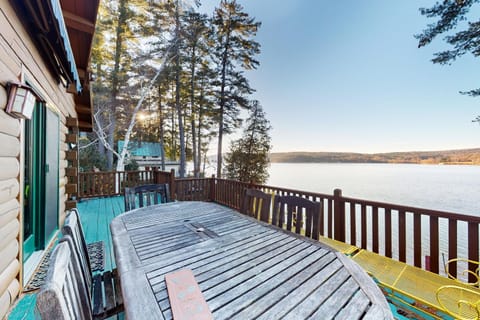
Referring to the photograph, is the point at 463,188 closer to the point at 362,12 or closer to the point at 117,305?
the point at 362,12

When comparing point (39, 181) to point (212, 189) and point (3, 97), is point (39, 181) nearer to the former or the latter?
point (3, 97)

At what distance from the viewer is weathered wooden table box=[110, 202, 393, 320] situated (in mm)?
893

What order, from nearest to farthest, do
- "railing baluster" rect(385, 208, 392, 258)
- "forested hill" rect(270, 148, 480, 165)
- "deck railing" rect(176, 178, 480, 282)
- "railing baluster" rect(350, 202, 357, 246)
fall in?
"deck railing" rect(176, 178, 480, 282), "railing baluster" rect(385, 208, 392, 258), "railing baluster" rect(350, 202, 357, 246), "forested hill" rect(270, 148, 480, 165)

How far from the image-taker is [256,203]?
258 cm

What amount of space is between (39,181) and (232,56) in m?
10.1

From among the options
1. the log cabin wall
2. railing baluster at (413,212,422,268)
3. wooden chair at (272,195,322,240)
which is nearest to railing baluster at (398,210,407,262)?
railing baluster at (413,212,422,268)

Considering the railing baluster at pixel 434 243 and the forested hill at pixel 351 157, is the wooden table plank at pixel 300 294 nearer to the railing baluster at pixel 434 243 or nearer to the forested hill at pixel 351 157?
the railing baluster at pixel 434 243

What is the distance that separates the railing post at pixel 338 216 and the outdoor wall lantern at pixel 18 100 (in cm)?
391

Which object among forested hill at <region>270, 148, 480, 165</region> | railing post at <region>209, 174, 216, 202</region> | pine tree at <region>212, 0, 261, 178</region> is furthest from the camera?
forested hill at <region>270, 148, 480, 165</region>

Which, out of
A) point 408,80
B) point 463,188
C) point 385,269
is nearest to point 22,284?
point 385,269

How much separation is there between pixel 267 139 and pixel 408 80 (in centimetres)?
802

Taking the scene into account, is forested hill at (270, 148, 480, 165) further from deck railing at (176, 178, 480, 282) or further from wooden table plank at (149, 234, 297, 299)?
wooden table plank at (149, 234, 297, 299)

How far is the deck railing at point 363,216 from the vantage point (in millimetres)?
2238

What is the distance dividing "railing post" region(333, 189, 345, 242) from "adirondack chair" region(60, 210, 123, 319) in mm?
3037
